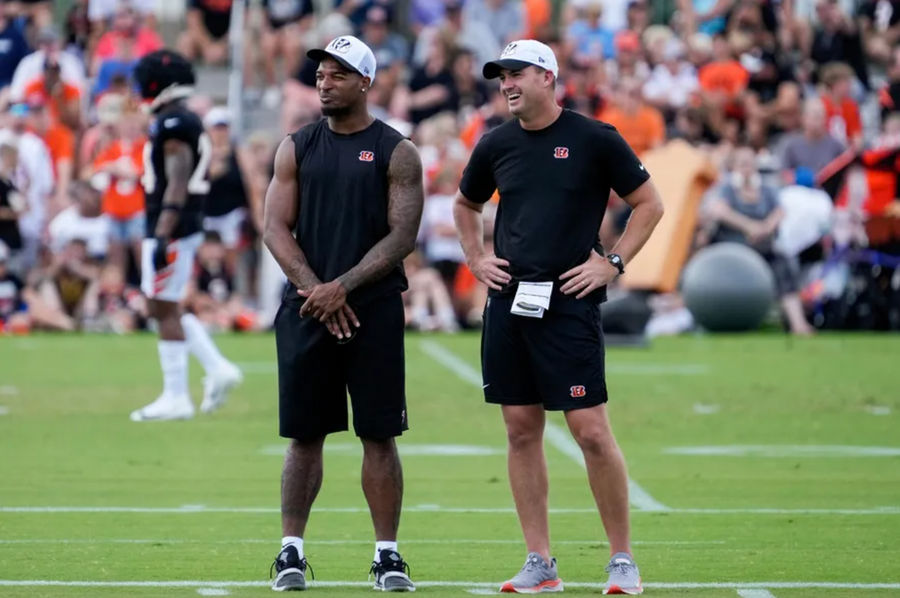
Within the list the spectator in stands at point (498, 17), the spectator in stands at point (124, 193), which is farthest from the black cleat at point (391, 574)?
the spectator in stands at point (498, 17)

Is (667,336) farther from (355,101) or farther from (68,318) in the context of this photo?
(355,101)

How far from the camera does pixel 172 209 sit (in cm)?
1427

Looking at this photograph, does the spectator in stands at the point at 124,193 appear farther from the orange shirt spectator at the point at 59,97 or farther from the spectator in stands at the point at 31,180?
the orange shirt spectator at the point at 59,97

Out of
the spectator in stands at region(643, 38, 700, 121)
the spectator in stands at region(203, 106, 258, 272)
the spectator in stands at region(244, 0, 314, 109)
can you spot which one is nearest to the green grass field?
the spectator in stands at region(203, 106, 258, 272)

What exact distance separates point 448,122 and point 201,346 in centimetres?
1078

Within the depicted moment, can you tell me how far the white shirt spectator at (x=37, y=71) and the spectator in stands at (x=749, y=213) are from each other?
29.6 ft

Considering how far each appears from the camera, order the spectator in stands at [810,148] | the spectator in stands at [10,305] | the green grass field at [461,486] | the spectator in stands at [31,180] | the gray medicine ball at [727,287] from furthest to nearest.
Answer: the spectator in stands at [810,148]
the spectator in stands at [31,180]
the spectator in stands at [10,305]
the gray medicine ball at [727,287]
the green grass field at [461,486]

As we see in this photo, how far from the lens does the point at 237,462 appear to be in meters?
12.6

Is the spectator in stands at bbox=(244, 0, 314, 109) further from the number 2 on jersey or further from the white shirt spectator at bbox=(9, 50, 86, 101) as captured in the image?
the number 2 on jersey

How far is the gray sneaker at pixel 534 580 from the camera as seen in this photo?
7.80m

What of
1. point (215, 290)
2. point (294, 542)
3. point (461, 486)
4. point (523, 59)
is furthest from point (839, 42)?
point (294, 542)

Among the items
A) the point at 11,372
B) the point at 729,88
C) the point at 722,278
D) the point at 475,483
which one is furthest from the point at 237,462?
the point at 729,88

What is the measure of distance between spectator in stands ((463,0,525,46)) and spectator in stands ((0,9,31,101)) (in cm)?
671

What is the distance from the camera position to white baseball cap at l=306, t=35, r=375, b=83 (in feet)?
26.3
